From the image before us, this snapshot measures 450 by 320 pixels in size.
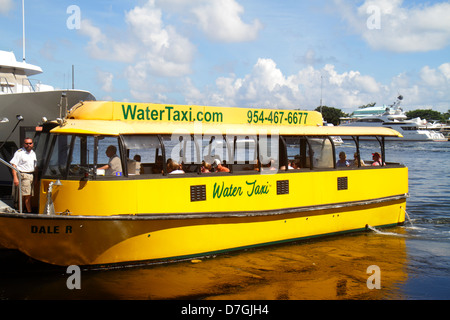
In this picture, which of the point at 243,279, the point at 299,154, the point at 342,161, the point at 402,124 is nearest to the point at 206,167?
the point at 243,279

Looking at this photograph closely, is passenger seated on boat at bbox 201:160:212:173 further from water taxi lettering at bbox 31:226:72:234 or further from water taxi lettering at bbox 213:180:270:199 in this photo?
water taxi lettering at bbox 31:226:72:234

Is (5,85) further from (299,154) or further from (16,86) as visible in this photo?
(299,154)

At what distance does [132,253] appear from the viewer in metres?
8.15

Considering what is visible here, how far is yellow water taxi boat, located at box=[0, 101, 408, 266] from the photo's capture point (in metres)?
7.65

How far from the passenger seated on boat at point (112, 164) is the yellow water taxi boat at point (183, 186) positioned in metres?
0.02

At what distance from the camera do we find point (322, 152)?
430 inches

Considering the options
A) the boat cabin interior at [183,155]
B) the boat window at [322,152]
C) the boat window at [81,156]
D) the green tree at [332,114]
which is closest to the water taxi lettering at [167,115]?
the boat cabin interior at [183,155]

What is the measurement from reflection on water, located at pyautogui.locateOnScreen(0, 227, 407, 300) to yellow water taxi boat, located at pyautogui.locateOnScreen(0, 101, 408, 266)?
311 millimetres

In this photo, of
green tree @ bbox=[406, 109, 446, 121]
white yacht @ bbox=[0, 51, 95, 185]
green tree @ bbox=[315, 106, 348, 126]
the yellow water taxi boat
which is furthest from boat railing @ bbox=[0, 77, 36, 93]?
green tree @ bbox=[406, 109, 446, 121]

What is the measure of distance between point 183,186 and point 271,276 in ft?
7.72
